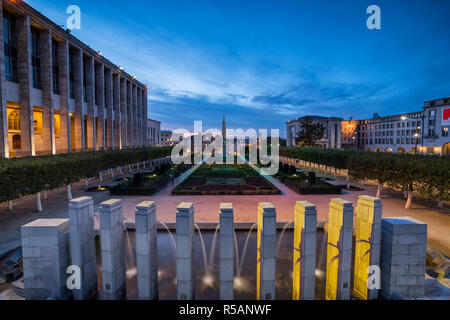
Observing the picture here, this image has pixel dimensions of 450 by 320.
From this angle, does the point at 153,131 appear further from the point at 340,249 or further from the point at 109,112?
the point at 340,249

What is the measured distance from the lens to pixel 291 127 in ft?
379

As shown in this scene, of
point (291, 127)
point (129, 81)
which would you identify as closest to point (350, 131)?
point (291, 127)

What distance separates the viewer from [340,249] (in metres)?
6.11

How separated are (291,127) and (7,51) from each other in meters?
107

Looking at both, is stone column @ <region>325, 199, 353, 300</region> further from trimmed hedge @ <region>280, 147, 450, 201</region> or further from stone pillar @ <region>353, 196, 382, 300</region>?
trimmed hedge @ <region>280, 147, 450, 201</region>

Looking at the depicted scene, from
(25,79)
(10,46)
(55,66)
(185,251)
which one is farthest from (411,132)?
(10,46)

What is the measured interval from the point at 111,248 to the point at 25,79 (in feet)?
112

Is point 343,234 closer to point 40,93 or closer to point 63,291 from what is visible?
point 63,291

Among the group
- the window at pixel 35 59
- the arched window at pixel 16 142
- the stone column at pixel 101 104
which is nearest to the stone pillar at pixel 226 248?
the window at pixel 35 59

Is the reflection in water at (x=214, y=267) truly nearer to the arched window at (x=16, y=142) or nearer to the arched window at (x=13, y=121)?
the arched window at (x=13, y=121)

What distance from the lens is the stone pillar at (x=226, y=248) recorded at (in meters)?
5.56

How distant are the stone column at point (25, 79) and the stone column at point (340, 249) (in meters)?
35.9

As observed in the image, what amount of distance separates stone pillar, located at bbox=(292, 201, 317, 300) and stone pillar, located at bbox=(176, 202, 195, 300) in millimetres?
2897

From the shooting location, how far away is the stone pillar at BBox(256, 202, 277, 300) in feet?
18.5
